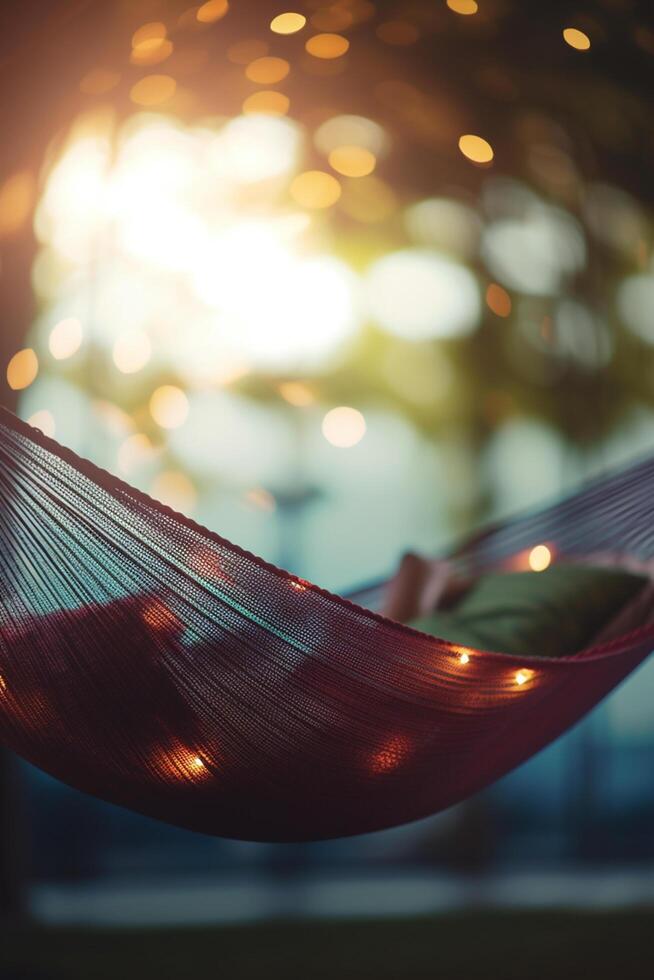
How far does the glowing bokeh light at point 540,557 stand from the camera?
5.61 feet

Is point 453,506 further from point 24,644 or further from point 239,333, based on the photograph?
point 24,644

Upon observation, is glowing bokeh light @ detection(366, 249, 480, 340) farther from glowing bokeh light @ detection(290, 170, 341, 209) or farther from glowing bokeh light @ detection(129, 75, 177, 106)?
glowing bokeh light @ detection(129, 75, 177, 106)

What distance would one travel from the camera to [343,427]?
2.75 metres

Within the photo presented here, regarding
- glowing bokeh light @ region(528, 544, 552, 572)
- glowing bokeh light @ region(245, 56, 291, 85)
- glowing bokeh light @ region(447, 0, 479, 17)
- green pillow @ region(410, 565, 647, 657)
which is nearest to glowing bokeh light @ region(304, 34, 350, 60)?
glowing bokeh light @ region(245, 56, 291, 85)

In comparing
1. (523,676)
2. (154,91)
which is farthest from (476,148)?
(523,676)

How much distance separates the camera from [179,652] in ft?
3.18

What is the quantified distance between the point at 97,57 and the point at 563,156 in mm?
1544

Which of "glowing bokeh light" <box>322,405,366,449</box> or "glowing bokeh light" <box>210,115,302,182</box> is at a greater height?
"glowing bokeh light" <box>210,115,302,182</box>

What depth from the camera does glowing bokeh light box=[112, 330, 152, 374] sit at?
108 inches

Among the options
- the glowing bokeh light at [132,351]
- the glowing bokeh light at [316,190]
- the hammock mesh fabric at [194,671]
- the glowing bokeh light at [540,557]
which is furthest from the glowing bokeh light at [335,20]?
the hammock mesh fabric at [194,671]

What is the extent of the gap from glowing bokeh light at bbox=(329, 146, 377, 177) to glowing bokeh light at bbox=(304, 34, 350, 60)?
26cm

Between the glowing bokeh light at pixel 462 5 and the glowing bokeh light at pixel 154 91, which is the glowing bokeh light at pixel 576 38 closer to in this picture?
the glowing bokeh light at pixel 462 5

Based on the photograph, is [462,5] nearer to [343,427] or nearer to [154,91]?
[343,427]

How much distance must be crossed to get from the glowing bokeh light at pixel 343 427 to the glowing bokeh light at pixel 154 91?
993mm
